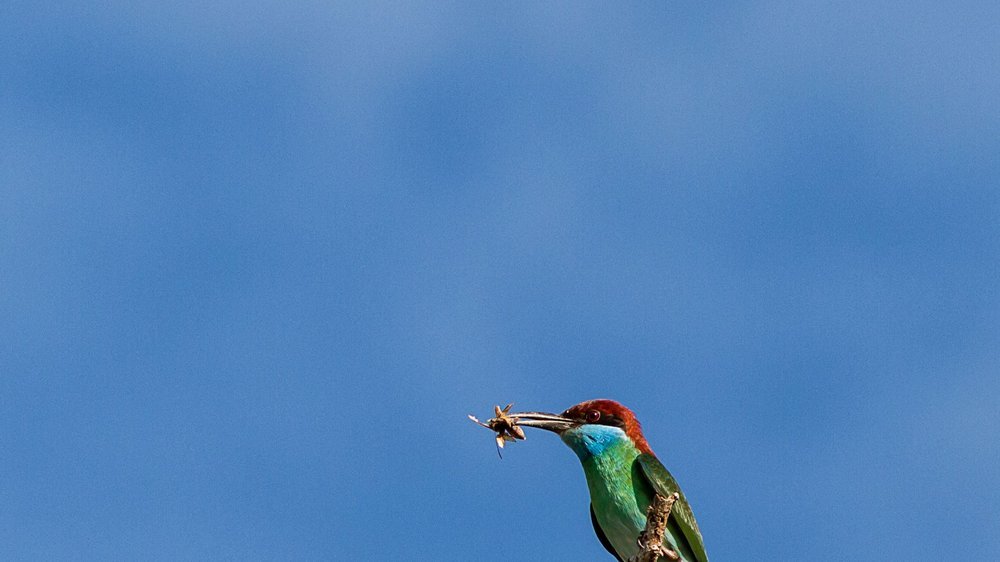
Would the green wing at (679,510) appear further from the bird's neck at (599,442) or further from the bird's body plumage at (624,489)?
the bird's neck at (599,442)

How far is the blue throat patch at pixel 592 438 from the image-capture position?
1019cm

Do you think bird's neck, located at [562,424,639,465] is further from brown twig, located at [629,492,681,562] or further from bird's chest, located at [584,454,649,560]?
brown twig, located at [629,492,681,562]

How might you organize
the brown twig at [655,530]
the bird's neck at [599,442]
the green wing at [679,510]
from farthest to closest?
the bird's neck at [599,442]
the green wing at [679,510]
the brown twig at [655,530]

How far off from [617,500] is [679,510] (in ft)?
1.64

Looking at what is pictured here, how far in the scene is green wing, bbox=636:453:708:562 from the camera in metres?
9.69

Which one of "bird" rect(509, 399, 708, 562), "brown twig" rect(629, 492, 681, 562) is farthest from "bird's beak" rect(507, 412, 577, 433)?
"brown twig" rect(629, 492, 681, 562)

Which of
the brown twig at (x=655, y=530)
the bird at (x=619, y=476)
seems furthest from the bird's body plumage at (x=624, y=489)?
the brown twig at (x=655, y=530)

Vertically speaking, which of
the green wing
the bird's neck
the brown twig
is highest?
the bird's neck

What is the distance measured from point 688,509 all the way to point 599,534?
3.05 ft

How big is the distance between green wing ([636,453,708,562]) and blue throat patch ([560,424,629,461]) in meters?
0.37

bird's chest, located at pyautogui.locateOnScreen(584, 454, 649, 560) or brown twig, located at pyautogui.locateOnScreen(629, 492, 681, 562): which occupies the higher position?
bird's chest, located at pyautogui.locateOnScreen(584, 454, 649, 560)

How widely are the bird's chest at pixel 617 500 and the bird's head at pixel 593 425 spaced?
15cm

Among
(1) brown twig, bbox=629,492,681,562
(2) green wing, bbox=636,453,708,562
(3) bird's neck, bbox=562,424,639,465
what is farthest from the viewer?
(3) bird's neck, bbox=562,424,639,465

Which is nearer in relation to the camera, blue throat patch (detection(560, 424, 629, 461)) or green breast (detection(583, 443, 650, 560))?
green breast (detection(583, 443, 650, 560))
